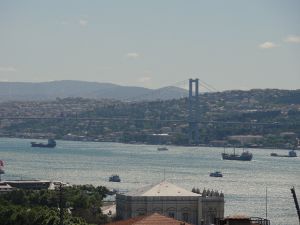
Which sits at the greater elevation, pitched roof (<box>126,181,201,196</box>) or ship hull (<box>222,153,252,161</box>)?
ship hull (<box>222,153,252,161</box>)

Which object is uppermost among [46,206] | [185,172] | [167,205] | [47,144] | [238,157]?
[47,144]

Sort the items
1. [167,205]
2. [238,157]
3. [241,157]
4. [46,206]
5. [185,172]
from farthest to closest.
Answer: [238,157] < [241,157] < [185,172] < [46,206] < [167,205]

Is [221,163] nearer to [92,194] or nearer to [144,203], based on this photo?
[92,194]

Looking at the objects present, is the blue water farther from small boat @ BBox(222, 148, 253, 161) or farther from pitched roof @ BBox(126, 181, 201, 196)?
pitched roof @ BBox(126, 181, 201, 196)

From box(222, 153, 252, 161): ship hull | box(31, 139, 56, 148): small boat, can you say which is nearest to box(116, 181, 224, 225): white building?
box(222, 153, 252, 161): ship hull

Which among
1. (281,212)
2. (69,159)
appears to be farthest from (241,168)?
(281,212)

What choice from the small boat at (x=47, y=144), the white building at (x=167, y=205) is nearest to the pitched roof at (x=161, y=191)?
the white building at (x=167, y=205)

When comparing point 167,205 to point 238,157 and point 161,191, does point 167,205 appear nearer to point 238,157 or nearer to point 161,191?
point 161,191

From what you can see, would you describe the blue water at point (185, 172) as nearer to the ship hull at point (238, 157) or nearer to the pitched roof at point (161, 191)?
the ship hull at point (238, 157)

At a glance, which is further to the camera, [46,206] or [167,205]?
[46,206]

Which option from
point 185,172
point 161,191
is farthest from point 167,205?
point 185,172
